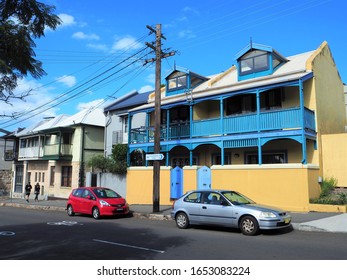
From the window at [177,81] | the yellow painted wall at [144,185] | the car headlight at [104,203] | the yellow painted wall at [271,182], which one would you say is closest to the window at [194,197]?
the car headlight at [104,203]

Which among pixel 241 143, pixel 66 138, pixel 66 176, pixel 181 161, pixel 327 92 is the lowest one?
pixel 66 176

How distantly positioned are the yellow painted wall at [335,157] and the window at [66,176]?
21069 mm

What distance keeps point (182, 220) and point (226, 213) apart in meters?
1.87

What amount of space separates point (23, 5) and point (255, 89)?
46.3 feet

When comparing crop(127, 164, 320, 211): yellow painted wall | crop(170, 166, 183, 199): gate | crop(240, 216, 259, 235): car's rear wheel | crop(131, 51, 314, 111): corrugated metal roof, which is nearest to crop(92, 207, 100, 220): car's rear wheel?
crop(170, 166, 183, 199): gate

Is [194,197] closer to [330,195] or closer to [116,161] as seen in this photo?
[330,195]

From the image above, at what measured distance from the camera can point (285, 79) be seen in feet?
55.6

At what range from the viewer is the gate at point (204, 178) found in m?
18.8

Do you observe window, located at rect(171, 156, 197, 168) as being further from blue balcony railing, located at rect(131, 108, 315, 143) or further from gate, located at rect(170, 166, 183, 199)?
gate, located at rect(170, 166, 183, 199)

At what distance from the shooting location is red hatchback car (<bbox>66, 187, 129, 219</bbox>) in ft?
53.2

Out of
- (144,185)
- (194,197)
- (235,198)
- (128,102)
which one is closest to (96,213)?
(144,185)

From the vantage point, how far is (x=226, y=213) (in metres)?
11.4
